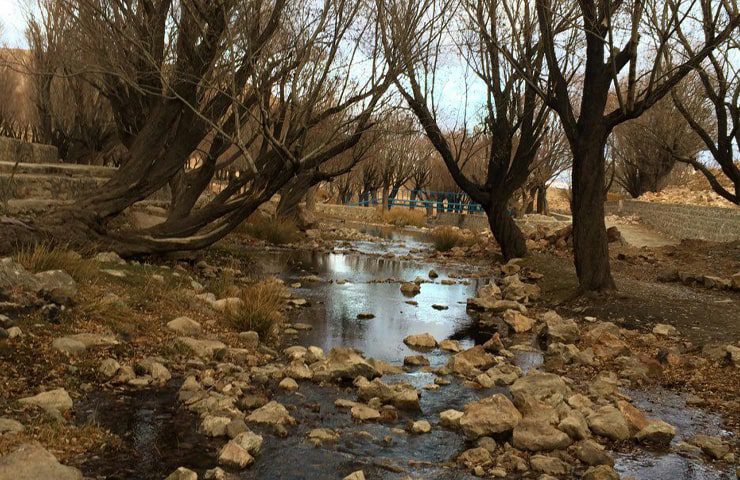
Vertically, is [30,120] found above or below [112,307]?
above

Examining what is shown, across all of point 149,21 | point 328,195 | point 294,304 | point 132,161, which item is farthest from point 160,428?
point 328,195

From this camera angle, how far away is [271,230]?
18250 millimetres

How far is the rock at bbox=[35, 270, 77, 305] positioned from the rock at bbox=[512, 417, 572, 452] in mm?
4395

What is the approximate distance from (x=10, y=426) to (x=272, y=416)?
172 cm

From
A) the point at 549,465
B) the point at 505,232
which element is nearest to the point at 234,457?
the point at 549,465

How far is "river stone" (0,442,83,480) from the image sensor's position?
3574 mm

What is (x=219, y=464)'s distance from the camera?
4.21m

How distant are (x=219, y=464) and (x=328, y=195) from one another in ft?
149

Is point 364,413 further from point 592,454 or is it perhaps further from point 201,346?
point 201,346

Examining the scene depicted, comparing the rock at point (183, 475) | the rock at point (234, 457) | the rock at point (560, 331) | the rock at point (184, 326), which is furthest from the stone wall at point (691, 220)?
Result: the rock at point (183, 475)

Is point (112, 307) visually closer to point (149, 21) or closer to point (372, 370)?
point (372, 370)

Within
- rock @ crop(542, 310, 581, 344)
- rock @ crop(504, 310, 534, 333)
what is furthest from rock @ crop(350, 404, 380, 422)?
rock @ crop(504, 310, 534, 333)

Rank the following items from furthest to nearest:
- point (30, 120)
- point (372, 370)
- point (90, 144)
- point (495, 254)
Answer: point (30, 120) → point (90, 144) → point (495, 254) → point (372, 370)

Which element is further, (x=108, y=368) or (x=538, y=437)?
(x=108, y=368)
